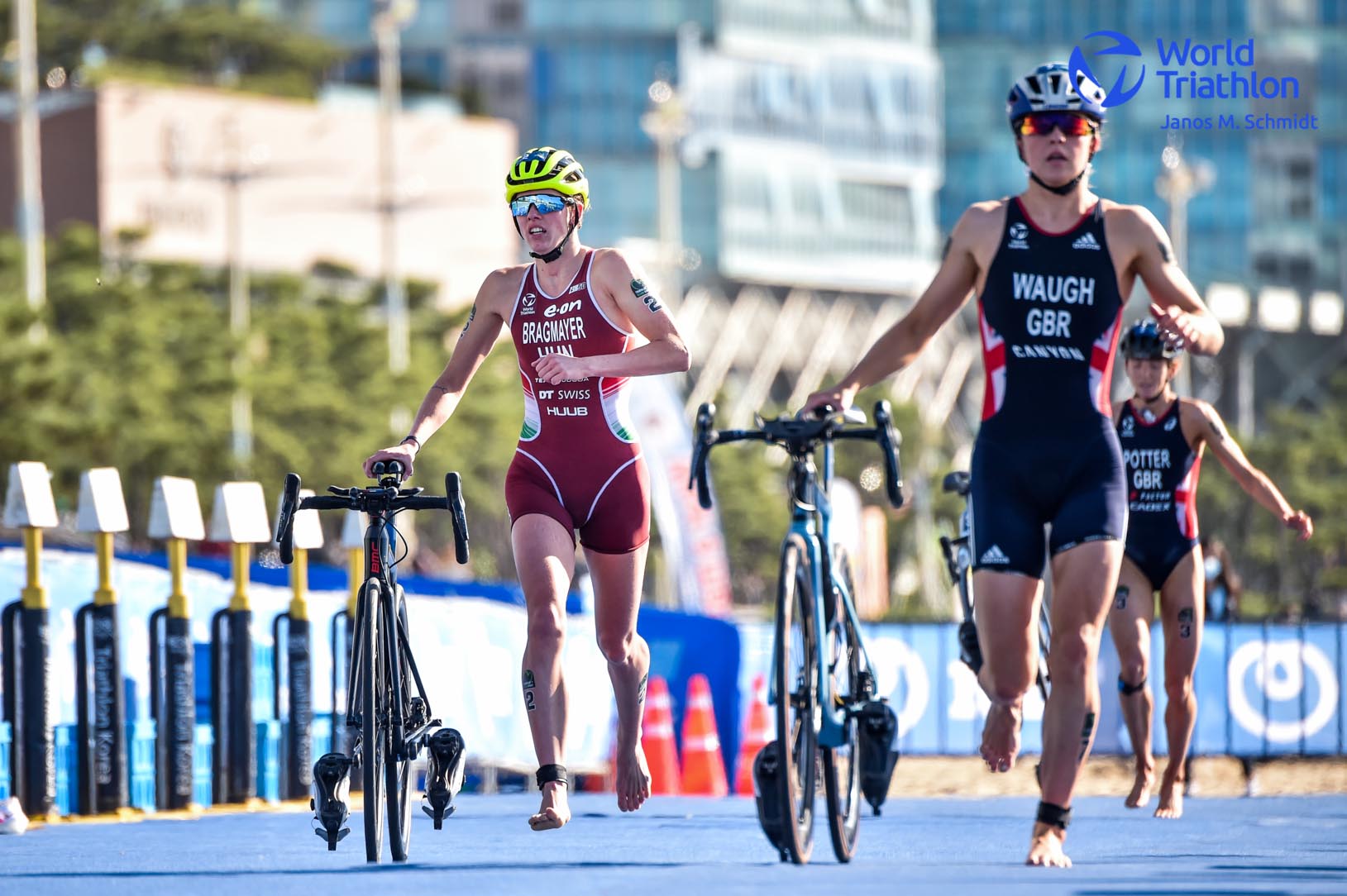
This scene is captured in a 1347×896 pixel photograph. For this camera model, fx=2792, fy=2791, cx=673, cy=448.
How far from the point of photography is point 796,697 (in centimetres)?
825

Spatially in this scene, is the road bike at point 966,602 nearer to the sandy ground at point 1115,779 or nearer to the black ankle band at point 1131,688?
the black ankle band at point 1131,688

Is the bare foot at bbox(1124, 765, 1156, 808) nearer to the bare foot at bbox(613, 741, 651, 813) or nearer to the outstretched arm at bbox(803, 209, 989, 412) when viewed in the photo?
the bare foot at bbox(613, 741, 651, 813)

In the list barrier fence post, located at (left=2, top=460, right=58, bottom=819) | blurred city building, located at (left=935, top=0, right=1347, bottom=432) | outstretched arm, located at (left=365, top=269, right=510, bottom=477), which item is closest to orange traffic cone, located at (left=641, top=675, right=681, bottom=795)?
barrier fence post, located at (left=2, top=460, right=58, bottom=819)

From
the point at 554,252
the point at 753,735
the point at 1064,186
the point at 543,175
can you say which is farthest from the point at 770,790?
the point at 753,735

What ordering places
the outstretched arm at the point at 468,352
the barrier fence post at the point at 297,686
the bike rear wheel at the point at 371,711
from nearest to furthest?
the bike rear wheel at the point at 371,711 < the outstretched arm at the point at 468,352 < the barrier fence post at the point at 297,686

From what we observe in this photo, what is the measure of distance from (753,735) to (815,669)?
11.2 meters

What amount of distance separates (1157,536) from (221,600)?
6.04 meters

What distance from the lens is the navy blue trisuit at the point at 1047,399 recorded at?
844 centimetres

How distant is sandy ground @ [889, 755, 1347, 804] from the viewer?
21938 millimetres

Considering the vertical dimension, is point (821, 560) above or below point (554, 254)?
below

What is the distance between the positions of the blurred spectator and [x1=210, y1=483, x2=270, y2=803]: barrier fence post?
6909mm

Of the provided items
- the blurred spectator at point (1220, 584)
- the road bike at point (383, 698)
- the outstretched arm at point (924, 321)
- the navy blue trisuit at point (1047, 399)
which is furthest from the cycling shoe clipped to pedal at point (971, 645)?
the blurred spectator at point (1220, 584)

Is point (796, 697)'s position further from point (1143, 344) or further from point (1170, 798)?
point (1170, 798)

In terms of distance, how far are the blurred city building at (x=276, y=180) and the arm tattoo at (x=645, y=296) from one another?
196 ft
